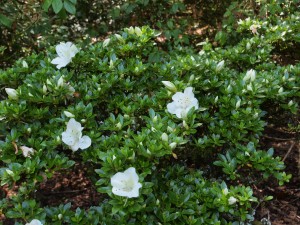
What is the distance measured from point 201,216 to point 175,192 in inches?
5.6

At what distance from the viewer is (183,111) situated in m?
1.82

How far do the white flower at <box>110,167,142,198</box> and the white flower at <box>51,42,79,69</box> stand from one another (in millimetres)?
864

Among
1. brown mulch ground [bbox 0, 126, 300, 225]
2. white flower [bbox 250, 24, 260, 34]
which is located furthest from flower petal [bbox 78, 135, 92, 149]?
white flower [bbox 250, 24, 260, 34]

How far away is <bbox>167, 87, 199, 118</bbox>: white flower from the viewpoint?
6.11ft

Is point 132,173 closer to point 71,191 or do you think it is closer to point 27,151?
point 27,151

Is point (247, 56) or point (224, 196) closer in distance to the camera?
point (224, 196)

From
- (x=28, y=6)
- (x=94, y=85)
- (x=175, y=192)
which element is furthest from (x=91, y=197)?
(x=28, y=6)

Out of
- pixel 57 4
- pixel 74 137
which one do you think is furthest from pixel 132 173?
pixel 57 4

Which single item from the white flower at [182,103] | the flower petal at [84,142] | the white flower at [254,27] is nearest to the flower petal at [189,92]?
the white flower at [182,103]

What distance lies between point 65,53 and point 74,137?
0.58 metres

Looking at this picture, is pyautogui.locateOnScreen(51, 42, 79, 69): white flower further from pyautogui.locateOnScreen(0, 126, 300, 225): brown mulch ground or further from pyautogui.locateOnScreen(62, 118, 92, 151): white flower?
pyautogui.locateOnScreen(0, 126, 300, 225): brown mulch ground

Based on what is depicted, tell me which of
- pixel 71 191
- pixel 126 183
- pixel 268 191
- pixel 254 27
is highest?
pixel 126 183

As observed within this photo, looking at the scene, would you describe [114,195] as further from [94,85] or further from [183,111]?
[94,85]

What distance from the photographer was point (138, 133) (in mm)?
1761
